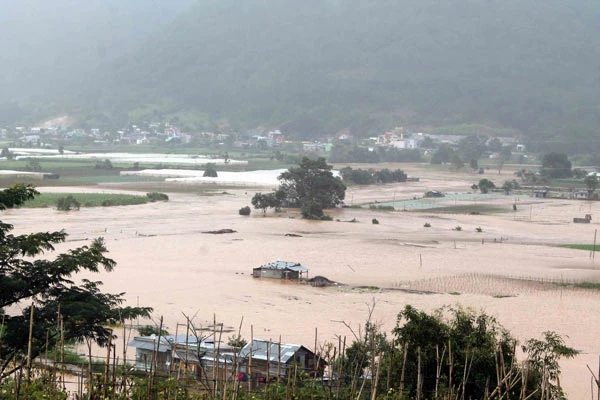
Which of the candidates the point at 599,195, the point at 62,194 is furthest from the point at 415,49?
the point at 62,194

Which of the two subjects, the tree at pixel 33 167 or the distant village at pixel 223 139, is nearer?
the tree at pixel 33 167

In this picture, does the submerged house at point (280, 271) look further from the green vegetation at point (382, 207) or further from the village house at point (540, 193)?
the village house at point (540, 193)

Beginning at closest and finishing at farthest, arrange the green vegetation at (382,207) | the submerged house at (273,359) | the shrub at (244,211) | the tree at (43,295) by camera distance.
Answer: the tree at (43,295)
the submerged house at (273,359)
the shrub at (244,211)
the green vegetation at (382,207)

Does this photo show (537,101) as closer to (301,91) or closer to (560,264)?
(301,91)

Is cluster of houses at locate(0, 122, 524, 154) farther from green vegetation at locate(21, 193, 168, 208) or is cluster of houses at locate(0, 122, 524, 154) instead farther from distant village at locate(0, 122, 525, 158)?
green vegetation at locate(21, 193, 168, 208)

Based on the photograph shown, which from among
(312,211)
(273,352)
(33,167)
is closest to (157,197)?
(312,211)

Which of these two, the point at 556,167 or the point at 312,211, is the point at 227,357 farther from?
the point at 556,167

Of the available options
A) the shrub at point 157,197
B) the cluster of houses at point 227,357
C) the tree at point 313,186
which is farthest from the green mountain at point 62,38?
the cluster of houses at point 227,357
